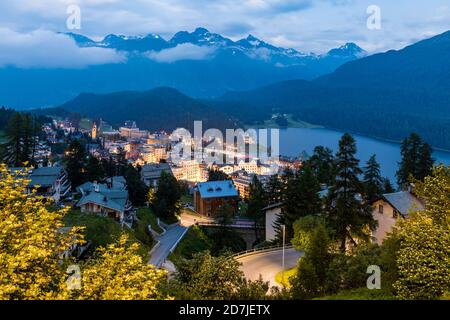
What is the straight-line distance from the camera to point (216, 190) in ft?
252

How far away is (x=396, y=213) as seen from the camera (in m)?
32.8

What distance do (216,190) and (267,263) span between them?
46394mm

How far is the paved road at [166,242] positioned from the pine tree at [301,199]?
12504 mm

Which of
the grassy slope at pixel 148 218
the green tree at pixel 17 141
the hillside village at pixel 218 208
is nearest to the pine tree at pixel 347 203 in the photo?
the hillside village at pixel 218 208

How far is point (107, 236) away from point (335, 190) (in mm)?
18594

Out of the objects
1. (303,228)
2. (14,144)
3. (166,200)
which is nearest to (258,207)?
(166,200)

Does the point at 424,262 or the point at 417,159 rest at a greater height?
the point at 417,159

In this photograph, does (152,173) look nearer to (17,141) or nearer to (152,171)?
(152,171)

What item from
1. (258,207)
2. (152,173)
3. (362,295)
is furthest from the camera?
(152,173)

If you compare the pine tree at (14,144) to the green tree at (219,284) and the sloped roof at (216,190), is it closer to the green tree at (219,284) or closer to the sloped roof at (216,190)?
the sloped roof at (216,190)

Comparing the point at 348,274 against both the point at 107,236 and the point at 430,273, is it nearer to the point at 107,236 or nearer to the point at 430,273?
the point at 430,273

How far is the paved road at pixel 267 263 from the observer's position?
27438mm

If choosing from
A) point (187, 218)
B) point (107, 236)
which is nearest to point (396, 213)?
point (107, 236)

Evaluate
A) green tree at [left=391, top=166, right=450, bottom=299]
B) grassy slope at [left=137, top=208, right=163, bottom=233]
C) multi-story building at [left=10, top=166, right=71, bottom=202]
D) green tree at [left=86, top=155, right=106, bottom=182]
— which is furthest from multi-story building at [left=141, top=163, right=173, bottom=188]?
green tree at [left=391, top=166, right=450, bottom=299]
